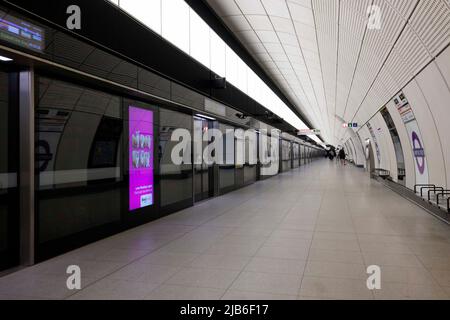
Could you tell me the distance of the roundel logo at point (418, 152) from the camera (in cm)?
1070

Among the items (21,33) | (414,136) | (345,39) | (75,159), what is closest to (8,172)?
(75,159)

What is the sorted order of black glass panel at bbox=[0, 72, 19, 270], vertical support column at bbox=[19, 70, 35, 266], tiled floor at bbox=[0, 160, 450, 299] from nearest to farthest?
tiled floor at bbox=[0, 160, 450, 299] → black glass panel at bbox=[0, 72, 19, 270] → vertical support column at bbox=[19, 70, 35, 266]

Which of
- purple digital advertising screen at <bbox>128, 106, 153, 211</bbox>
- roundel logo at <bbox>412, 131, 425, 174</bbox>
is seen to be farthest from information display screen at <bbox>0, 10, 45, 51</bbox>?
roundel logo at <bbox>412, 131, 425, 174</bbox>

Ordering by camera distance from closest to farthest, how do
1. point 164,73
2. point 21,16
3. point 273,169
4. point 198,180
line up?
point 21,16
point 164,73
point 198,180
point 273,169

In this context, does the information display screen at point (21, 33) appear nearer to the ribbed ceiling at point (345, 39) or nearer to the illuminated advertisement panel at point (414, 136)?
the ribbed ceiling at point (345, 39)

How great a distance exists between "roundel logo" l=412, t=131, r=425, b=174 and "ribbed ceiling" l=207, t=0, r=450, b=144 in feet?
5.23

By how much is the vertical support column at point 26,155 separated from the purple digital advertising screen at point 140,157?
234 centimetres

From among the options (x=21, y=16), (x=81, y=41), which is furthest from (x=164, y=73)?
(x=21, y=16)

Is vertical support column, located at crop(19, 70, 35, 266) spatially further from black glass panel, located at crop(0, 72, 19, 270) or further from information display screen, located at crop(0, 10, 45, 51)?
information display screen, located at crop(0, 10, 45, 51)

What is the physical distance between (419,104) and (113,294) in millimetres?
8892

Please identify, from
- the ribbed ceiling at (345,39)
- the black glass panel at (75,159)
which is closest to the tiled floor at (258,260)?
the black glass panel at (75,159)

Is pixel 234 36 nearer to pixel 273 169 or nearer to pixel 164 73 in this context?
pixel 164 73

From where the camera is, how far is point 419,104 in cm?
923

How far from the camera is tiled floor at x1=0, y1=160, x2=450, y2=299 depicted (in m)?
3.63
